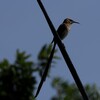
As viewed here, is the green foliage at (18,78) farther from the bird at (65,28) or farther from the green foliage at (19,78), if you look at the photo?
the bird at (65,28)

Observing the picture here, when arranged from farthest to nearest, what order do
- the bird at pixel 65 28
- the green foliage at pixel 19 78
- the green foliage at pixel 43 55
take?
1. the bird at pixel 65 28
2. the green foliage at pixel 43 55
3. the green foliage at pixel 19 78

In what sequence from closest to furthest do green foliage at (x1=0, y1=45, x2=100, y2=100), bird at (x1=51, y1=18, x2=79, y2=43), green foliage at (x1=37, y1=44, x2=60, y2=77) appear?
green foliage at (x1=0, y1=45, x2=100, y2=100) < green foliage at (x1=37, y1=44, x2=60, y2=77) < bird at (x1=51, y1=18, x2=79, y2=43)

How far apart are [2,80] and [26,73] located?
0.26 metres

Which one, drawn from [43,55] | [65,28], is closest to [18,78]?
[43,55]

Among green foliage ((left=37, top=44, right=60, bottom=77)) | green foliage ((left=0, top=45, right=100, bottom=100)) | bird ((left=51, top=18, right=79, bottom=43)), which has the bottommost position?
bird ((left=51, top=18, right=79, bottom=43))

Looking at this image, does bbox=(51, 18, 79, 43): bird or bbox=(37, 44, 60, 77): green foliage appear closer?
bbox=(37, 44, 60, 77): green foliage

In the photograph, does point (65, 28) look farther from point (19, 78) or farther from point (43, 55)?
point (19, 78)

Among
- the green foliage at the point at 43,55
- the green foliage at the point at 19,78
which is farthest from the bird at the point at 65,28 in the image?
the green foliage at the point at 19,78

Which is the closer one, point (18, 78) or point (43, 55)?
point (18, 78)

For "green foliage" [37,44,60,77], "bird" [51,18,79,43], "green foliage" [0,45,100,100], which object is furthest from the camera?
"bird" [51,18,79,43]

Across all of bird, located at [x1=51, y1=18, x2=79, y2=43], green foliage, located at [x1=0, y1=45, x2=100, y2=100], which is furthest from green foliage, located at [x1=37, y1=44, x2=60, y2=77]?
bird, located at [x1=51, y1=18, x2=79, y2=43]

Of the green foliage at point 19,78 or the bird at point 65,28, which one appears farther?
the bird at point 65,28

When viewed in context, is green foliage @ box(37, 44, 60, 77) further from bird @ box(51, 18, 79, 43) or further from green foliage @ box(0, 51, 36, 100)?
bird @ box(51, 18, 79, 43)

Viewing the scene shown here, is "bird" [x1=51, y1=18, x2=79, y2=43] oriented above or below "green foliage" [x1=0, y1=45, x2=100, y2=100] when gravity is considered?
below
